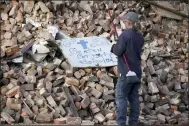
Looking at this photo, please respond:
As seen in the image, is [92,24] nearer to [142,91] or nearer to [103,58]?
[103,58]

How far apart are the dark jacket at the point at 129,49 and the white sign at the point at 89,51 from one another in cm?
300

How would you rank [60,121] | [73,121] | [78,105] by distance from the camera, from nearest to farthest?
[73,121]
[60,121]
[78,105]

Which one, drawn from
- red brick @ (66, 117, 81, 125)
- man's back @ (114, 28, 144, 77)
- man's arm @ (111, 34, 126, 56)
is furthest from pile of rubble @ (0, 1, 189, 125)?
man's arm @ (111, 34, 126, 56)

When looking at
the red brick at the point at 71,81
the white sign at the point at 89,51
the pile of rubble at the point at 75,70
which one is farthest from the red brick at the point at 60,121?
the white sign at the point at 89,51

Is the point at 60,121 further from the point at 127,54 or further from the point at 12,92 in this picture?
the point at 127,54

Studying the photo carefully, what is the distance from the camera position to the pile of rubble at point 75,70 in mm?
9336

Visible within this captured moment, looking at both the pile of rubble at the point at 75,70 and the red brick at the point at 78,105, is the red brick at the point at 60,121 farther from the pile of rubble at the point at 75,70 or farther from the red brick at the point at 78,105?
the red brick at the point at 78,105

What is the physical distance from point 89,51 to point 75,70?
0.53m

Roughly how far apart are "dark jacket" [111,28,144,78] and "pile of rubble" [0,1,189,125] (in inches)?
73.3

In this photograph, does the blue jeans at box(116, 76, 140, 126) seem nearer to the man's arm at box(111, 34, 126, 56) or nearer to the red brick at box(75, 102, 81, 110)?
the man's arm at box(111, 34, 126, 56)

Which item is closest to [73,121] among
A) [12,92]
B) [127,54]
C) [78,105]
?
[78,105]

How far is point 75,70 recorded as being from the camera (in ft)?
33.3

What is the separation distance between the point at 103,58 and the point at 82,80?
0.75 meters

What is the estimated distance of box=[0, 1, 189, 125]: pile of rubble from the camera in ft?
30.6
